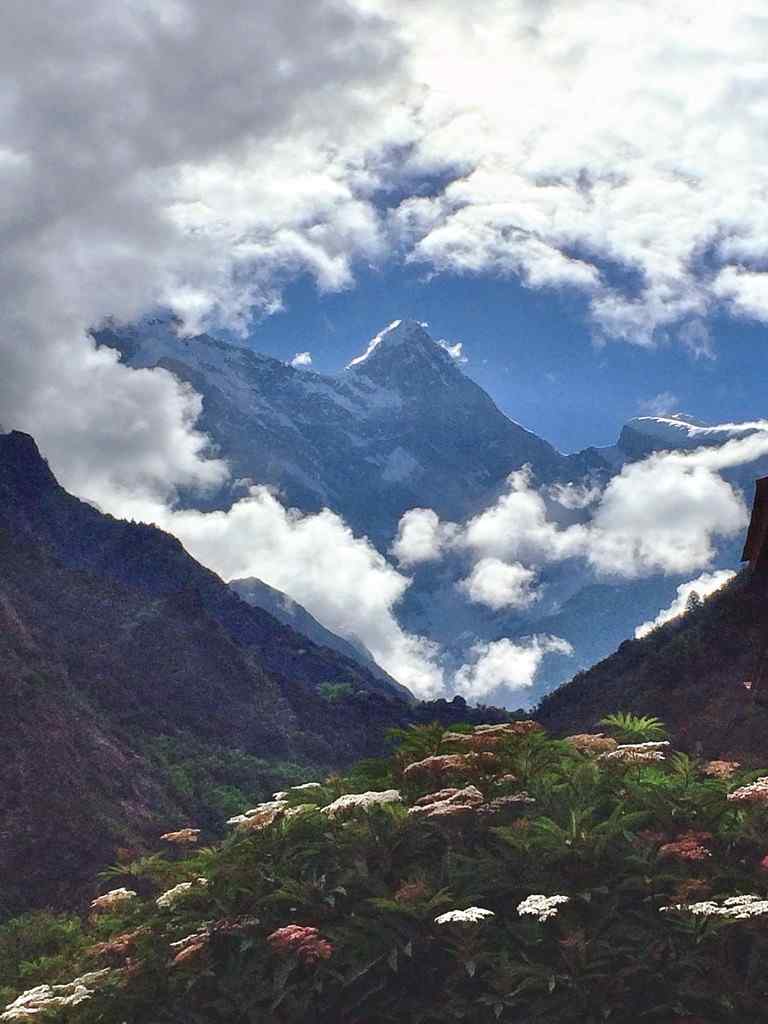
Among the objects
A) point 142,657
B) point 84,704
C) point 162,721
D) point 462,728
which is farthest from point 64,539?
point 462,728

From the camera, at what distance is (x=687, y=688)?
59.8 meters

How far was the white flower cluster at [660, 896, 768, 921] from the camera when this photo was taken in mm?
8406

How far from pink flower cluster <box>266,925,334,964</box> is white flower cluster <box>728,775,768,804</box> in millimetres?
4229

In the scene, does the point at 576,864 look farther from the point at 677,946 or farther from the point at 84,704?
the point at 84,704

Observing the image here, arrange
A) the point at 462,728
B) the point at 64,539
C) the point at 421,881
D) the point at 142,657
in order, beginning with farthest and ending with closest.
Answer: the point at 64,539
the point at 142,657
the point at 462,728
the point at 421,881

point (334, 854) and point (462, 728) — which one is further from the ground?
point (462, 728)

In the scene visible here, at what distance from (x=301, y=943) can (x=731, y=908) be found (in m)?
3.80

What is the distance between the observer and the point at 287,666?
454 ft

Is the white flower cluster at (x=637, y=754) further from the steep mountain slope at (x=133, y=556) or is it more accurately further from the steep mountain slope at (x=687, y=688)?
the steep mountain slope at (x=133, y=556)

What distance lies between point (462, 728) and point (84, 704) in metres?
56.9

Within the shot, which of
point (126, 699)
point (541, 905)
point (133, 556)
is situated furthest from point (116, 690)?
point (541, 905)

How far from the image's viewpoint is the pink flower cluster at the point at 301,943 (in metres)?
9.10

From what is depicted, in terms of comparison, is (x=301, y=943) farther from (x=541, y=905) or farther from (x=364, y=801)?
(x=541, y=905)

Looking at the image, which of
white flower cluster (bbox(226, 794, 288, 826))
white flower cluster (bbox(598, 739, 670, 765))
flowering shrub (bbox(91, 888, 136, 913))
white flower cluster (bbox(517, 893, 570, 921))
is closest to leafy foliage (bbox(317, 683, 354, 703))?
flowering shrub (bbox(91, 888, 136, 913))
